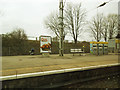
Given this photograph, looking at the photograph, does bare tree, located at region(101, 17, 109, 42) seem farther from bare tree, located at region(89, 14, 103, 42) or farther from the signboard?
the signboard

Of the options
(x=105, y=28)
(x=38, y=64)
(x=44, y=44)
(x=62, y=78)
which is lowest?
(x=62, y=78)

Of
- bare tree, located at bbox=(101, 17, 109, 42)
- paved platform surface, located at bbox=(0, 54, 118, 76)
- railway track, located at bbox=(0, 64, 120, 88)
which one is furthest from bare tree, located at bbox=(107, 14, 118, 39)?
railway track, located at bbox=(0, 64, 120, 88)

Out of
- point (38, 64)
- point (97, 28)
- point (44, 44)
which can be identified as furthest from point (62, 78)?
point (97, 28)

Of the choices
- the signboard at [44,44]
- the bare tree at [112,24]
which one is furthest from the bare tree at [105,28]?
the signboard at [44,44]

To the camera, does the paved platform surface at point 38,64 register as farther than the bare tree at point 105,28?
No

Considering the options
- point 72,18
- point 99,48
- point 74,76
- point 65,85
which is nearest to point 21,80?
point 65,85

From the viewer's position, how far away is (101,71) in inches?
217

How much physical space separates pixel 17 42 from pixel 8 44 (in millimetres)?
1677

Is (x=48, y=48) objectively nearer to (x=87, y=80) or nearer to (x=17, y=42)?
(x=87, y=80)

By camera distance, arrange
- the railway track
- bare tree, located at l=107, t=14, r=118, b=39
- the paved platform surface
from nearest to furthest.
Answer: the railway track, the paved platform surface, bare tree, located at l=107, t=14, r=118, b=39

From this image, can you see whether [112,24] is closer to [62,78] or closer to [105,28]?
[105,28]

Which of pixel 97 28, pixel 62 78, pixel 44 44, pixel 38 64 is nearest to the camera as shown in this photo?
pixel 62 78

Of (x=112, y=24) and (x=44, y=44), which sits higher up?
(x=112, y=24)

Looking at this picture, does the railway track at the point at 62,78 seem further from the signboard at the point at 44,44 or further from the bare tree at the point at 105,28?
the bare tree at the point at 105,28
